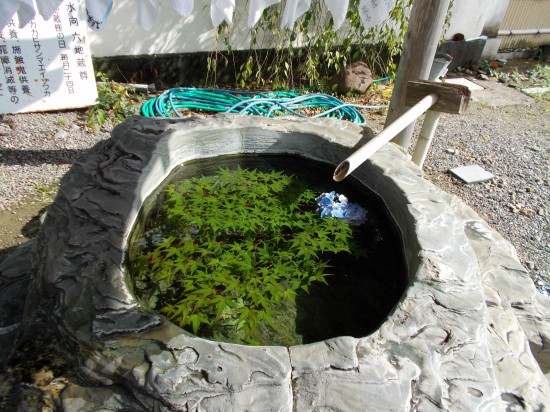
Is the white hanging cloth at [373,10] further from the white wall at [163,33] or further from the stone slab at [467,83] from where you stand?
the stone slab at [467,83]

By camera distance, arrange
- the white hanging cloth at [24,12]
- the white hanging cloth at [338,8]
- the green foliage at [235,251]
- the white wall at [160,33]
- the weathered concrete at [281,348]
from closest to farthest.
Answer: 1. the weathered concrete at [281,348]
2. the green foliage at [235,251]
3. the white hanging cloth at [24,12]
4. the white hanging cloth at [338,8]
5. the white wall at [160,33]

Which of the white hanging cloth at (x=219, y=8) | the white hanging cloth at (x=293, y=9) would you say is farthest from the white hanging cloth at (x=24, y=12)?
the white hanging cloth at (x=293, y=9)

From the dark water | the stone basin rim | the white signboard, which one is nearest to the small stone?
the white signboard

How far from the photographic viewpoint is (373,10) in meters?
2.67

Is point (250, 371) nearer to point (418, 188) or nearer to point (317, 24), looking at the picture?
point (418, 188)

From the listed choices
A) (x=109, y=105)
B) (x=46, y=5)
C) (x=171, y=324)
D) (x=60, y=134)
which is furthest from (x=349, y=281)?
(x=109, y=105)

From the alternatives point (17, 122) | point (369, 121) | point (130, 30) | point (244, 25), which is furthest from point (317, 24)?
point (17, 122)

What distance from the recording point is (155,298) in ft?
6.49

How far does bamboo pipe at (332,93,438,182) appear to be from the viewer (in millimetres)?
2180

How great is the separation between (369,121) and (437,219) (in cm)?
360

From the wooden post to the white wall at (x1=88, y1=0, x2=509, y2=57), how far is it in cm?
271

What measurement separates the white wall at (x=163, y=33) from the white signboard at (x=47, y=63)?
571mm

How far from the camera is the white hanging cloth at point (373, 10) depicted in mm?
2625

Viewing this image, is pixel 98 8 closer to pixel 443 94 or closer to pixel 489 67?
pixel 443 94
